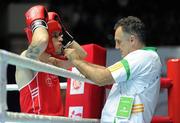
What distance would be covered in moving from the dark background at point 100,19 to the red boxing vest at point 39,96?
4.61 metres

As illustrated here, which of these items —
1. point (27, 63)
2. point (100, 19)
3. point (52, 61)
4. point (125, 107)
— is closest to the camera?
point (27, 63)

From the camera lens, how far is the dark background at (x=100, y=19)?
6.91m

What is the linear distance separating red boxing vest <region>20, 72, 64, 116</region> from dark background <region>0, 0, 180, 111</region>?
461cm

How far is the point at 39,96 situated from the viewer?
6.97 feet

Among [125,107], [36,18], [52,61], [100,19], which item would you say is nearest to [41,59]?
[52,61]

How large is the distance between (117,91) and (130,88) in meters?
0.07

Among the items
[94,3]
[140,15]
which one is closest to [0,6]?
[94,3]

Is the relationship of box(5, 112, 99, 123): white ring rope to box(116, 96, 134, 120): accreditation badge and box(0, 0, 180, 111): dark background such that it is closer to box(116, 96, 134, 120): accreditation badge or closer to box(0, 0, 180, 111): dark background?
box(116, 96, 134, 120): accreditation badge

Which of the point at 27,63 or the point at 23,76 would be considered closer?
the point at 27,63

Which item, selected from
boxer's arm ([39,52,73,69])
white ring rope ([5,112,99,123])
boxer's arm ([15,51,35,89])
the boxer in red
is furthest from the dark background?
white ring rope ([5,112,99,123])

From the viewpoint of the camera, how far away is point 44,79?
2.17 m

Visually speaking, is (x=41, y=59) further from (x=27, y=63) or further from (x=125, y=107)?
(x=27, y=63)

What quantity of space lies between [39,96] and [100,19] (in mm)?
5109

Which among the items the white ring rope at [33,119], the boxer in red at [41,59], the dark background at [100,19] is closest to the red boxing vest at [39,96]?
the boxer in red at [41,59]
